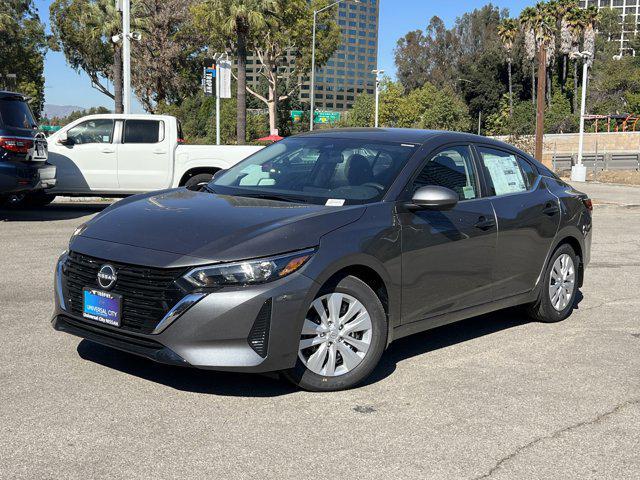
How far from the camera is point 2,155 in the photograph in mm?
12047

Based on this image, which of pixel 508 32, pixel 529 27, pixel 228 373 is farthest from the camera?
pixel 508 32

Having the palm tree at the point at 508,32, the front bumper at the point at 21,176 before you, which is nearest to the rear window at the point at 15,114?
the front bumper at the point at 21,176

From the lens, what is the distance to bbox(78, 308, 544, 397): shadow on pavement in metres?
4.66

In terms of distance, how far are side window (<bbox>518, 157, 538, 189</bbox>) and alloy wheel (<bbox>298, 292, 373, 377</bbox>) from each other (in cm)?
245

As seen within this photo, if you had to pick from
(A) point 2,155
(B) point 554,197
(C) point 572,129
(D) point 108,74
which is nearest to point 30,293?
(B) point 554,197

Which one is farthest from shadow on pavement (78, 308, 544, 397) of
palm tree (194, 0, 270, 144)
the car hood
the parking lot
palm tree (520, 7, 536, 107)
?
palm tree (520, 7, 536, 107)

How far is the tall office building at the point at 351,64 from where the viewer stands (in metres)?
190

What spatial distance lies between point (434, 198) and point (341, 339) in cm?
110

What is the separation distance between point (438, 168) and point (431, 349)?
1356 millimetres

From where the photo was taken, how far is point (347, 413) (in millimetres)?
4332

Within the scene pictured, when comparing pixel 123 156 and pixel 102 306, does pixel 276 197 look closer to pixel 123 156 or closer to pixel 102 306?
pixel 102 306

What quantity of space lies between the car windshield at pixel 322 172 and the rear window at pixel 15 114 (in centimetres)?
748

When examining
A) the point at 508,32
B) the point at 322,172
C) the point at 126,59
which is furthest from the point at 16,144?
the point at 508,32

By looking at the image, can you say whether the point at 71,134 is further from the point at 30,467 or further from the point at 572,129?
the point at 572,129
